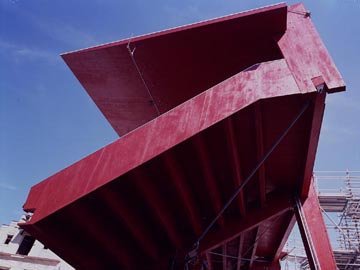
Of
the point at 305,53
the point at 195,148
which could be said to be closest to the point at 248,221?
the point at 195,148

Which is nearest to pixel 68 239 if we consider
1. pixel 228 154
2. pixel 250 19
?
pixel 228 154

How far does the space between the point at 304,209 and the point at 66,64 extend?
23.3 ft

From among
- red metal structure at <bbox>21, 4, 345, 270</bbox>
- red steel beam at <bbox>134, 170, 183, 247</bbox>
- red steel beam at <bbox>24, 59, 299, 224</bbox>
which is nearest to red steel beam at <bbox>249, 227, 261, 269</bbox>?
red metal structure at <bbox>21, 4, 345, 270</bbox>

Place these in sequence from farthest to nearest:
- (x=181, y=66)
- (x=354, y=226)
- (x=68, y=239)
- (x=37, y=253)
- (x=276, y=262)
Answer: (x=37, y=253)
(x=354, y=226)
(x=276, y=262)
(x=181, y=66)
(x=68, y=239)

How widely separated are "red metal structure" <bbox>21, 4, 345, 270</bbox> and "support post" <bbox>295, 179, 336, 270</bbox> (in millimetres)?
30

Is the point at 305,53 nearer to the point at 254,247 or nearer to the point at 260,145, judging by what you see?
the point at 260,145

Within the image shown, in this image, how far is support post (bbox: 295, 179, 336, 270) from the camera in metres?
6.03

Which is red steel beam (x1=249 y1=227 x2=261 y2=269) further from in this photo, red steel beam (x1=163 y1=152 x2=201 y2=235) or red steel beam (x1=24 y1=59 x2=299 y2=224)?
red steel beam (x1=24 y1=59 x2=299 y2=224)

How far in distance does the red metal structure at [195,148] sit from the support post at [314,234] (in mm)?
30

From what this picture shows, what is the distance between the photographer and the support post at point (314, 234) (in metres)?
6.03

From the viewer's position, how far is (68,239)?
22.4 ft

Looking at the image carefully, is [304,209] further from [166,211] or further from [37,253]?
[37,253]

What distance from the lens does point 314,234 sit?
6340mm

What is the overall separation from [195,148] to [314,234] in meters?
3.20
